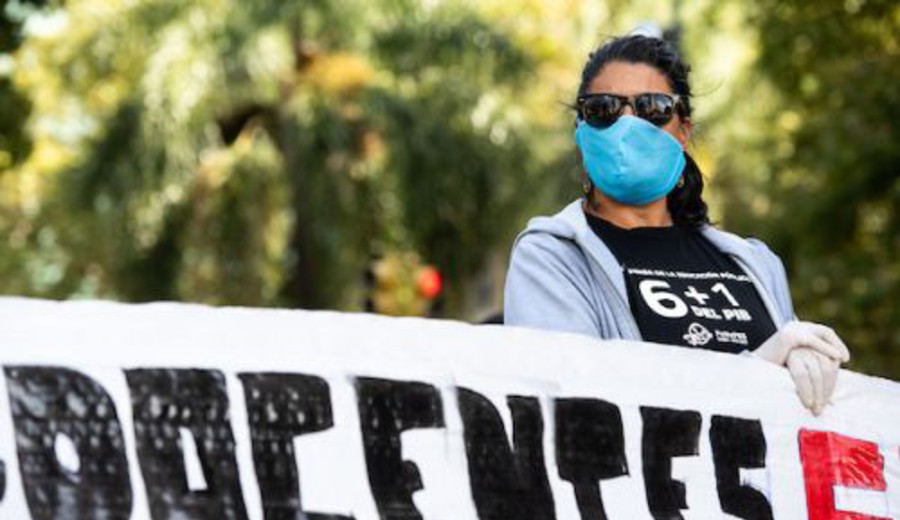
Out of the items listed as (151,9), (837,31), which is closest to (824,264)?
(837,31)

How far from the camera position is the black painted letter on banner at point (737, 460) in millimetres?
3734

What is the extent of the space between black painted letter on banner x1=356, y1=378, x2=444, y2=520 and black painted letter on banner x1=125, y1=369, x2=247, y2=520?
263mm

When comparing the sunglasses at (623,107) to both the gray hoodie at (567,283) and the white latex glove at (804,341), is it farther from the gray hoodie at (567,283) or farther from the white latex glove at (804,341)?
the white latex glove at (804,341)

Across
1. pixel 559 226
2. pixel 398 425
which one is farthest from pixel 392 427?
pixel 559 226

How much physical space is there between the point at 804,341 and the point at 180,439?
4.13 ft

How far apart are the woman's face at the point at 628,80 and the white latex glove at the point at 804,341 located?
51 cm

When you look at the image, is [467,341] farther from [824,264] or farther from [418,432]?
[824,264]

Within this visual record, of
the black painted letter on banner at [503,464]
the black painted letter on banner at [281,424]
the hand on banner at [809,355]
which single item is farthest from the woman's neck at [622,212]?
the black painted letter on banner at [281,424]

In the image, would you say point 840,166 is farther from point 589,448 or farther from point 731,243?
point 589,448

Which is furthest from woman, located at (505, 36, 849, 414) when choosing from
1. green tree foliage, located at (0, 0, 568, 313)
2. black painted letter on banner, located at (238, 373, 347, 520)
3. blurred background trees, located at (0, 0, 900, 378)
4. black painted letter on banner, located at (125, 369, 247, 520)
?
green tree foliage, located at (0, 0, 568, 313)

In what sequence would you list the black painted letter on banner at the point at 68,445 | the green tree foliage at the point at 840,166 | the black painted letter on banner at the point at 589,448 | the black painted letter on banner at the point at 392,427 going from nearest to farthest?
the black painted letter on banner at the point at 68,445
the black painted letter on banner at the point at 392,427
the black painted letter on banner at the point at 589,448
the green tree foliage at the point at 840,166

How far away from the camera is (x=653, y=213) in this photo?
153 inches

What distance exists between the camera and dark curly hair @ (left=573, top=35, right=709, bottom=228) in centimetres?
387

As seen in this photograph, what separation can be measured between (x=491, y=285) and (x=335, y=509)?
52.9ft
